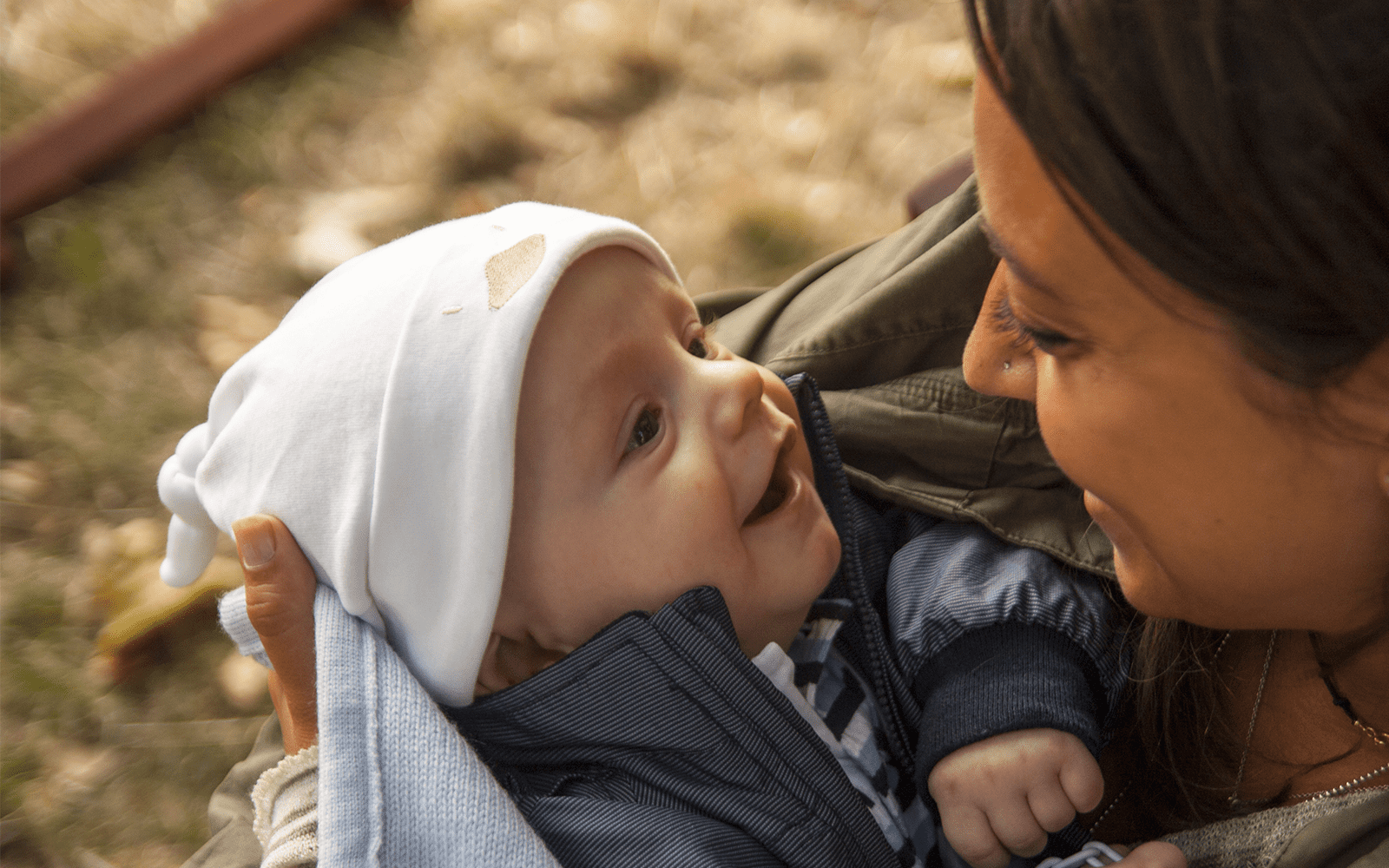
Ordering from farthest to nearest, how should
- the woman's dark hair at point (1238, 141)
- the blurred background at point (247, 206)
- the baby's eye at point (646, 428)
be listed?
the blurred background at point (247, 206) → the baby's eye at point (646, 428) → the woman's dark hair at point (1238, 141)

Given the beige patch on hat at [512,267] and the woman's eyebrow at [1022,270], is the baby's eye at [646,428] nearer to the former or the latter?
the beige patch on hat at [512,267]

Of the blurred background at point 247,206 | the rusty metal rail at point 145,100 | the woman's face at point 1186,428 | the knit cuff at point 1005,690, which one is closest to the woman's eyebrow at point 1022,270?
the woman's face at point 1186,428

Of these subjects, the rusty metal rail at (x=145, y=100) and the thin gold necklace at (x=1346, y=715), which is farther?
the rusty metal rail at (x=145, y=100)

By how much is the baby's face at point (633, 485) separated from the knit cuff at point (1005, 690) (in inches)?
7.6

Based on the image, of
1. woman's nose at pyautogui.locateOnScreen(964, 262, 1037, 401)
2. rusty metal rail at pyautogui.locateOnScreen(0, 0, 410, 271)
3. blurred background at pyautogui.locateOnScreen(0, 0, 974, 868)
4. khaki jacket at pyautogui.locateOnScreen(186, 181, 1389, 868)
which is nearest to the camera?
woman's nose at pyautogui.locateOnScreen(964, 262, 1037, 401)

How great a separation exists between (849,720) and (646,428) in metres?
0.43

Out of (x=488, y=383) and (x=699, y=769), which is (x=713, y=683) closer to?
(x=699, y=769)

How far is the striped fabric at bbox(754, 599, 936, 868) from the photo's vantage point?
1189mm

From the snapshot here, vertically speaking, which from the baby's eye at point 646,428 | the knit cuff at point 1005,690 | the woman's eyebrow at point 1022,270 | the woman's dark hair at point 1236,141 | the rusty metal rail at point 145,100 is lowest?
the knit cuff at point 1005,690

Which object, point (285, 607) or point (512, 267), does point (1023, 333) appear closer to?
point (512, 267)

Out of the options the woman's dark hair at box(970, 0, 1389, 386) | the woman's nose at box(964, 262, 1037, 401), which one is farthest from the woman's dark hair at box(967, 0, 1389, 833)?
the woman's nose at box(964, 262, 1037, 401)

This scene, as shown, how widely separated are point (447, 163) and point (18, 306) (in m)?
0.96

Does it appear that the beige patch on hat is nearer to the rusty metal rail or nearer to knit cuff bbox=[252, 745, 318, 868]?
knit cuff bbox=[252, 745, 318, 868]

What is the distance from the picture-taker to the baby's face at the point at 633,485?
42.6 inches
